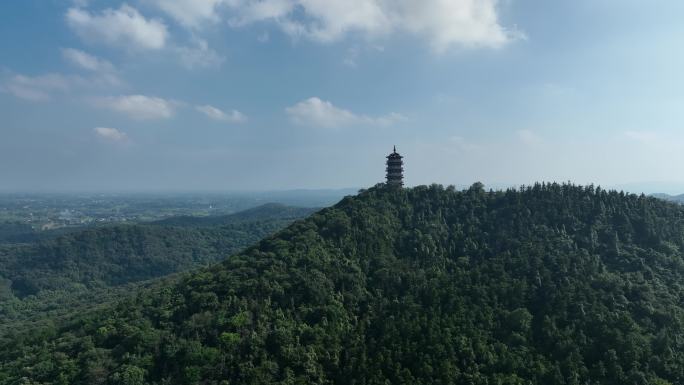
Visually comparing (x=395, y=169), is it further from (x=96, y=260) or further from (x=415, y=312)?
(x=96, y=260)

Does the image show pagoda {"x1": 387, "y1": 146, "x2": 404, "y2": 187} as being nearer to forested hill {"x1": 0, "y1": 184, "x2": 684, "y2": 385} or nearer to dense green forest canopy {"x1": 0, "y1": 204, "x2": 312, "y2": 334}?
forested hill {"x1": 0, "y1": 184, "x2": 684, "y2": 385}

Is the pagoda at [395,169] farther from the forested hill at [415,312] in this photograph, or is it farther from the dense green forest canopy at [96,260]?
the dense green forest canopy at [96,260]

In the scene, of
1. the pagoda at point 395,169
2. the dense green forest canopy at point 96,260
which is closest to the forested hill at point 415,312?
the pagoda at point 395,169

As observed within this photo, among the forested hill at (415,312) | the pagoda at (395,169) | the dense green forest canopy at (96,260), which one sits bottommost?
the dense green forest canopy at (96,260)

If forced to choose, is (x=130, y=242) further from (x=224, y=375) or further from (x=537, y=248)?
(x=537, y=248)

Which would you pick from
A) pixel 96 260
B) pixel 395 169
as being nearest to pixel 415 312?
pixel 395 169

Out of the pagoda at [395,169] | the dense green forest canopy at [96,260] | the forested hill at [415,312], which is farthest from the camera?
the dense green forest canopy at [96,260]

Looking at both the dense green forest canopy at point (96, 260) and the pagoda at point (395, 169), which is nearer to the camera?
the pagoda at point (395, 169)

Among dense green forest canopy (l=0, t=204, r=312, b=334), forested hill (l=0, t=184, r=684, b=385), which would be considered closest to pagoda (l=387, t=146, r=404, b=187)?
forested hill (l=0, t=184, r=684, b=385)

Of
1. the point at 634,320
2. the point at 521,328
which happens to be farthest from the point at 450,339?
the point at 634,320

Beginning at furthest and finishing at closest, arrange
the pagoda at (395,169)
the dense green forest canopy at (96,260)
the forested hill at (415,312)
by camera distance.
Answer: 1. the dense green forest canopy at (96,260)
2. the pagoda at (395,169)
3. the forested hill at (415,312)
